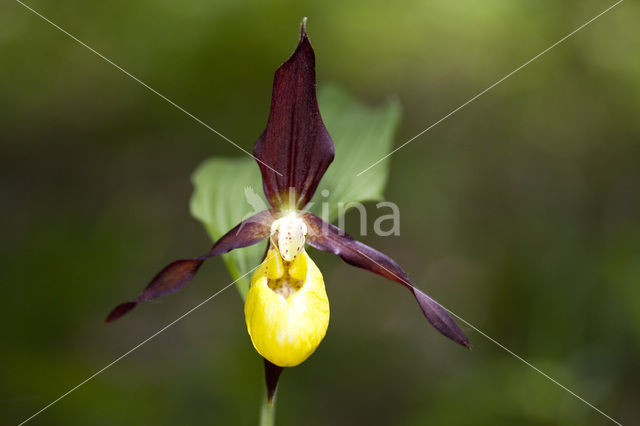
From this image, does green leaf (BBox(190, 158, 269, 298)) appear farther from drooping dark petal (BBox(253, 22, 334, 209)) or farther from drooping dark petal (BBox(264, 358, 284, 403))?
drooping dark petal (BBox(264, 358, 284, 403))

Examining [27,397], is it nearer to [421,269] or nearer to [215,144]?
[215,144]

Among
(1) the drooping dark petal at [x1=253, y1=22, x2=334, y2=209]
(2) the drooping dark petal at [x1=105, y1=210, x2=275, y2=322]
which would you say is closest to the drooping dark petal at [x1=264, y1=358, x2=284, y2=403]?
(2) the drooping dark petal at [x1=105, y1=210, x2=275, y2=322]

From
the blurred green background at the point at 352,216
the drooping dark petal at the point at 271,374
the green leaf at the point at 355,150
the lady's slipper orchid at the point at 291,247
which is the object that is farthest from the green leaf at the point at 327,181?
the blurred green background at the point at 352,216

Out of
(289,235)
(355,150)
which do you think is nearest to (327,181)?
(355,150)

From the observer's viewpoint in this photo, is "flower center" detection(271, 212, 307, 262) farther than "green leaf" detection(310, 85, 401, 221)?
No

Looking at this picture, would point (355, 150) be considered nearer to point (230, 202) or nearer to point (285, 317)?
point (230, 202)

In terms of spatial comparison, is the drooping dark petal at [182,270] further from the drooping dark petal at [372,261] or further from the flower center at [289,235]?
the drooping dark petal at [372,261]
